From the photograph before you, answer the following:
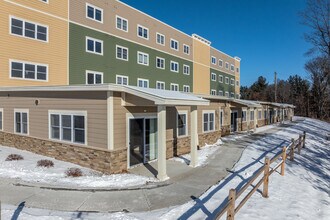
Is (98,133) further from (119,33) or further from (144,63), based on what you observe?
(144,63)

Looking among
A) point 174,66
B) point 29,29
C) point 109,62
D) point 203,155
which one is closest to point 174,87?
point 174,66

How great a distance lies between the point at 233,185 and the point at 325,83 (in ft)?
193

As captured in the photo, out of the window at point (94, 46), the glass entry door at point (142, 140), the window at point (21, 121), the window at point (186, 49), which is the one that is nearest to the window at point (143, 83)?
the window at point (94, 46)

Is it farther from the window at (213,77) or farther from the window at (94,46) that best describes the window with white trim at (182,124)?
the window at (213,77)

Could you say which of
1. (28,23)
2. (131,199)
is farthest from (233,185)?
(28,23)

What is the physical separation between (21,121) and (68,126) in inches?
166

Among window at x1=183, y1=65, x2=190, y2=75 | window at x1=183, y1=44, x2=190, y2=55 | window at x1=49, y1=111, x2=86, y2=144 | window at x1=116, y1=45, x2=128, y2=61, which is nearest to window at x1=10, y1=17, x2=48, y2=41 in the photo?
window at x1=116, y1=45, x2=128, y2=61

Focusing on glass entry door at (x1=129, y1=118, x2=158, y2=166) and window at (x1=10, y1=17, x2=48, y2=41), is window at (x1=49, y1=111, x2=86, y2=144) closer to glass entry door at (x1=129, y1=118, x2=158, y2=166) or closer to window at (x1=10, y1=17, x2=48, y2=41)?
glass entry door at (x1=129, y1=118, x2=158, y2=166)

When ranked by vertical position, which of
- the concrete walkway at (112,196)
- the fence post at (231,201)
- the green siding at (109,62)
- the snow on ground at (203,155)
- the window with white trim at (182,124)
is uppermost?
the green siding at (109,62)

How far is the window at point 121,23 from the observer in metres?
25.1

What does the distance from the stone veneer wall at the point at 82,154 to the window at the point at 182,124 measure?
4.37m

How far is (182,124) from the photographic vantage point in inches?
542

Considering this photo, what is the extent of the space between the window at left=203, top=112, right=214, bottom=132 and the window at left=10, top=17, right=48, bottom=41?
44.2 feet

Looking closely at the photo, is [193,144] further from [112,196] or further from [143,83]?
[143,83]
